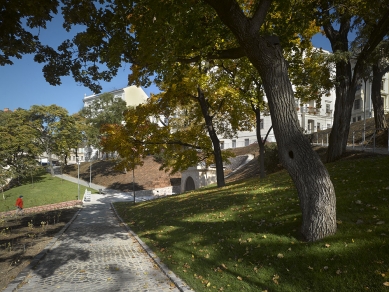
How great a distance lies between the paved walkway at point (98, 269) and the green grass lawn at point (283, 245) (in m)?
0.36

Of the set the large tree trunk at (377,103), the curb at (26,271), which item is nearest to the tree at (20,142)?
the curb at (26,271)

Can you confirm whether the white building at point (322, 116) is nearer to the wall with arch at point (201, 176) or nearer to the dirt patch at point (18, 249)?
the wall with arch at point (201, 176)

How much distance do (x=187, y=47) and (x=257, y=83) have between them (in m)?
8.99

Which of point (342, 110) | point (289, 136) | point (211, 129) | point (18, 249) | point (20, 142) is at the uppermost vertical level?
point (20, 142)

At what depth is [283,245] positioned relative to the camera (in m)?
6.14

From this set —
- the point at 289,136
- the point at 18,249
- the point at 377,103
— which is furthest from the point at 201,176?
the point at 289,136

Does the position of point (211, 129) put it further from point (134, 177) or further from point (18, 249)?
point (134, 177)

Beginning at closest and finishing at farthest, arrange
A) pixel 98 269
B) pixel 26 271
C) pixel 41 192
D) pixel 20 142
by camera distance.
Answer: pixel 26 271, pixel 98 269, pixel 41 192, pixel 20 142

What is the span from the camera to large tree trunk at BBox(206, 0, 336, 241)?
5.88 meters

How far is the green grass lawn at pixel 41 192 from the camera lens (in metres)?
33.3

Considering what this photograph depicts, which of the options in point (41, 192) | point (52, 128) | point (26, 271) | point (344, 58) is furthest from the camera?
point (52, 128)

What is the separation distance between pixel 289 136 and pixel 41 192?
4045cm

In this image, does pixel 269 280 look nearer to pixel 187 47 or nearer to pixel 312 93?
pixel 187 47

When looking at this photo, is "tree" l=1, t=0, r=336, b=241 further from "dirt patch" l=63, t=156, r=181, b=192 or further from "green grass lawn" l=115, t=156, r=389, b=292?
"dirt patch" l=63, t=156, r=181, b=192
